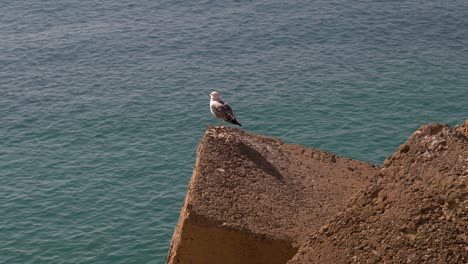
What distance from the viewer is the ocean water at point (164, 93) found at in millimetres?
35656

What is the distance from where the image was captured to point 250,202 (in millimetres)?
14602

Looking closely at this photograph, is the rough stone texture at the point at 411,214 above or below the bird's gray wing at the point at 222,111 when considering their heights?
above

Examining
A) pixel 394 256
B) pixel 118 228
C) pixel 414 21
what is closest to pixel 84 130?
pixel 118 228

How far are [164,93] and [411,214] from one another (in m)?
43.3

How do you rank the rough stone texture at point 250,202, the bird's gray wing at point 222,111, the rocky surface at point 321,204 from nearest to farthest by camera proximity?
1. the rocky surface at point 321,204
2. the rough stone texture at point 250,202
3. the bird's gray wing at point 222,111

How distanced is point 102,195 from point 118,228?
4036 millimetres

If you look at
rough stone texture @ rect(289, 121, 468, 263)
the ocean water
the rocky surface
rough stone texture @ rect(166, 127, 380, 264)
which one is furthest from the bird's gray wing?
rough stone texture @ rect(289, 121, 468, 263)

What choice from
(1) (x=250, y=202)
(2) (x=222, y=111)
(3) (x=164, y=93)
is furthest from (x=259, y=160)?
(3) (x=164, y=93)

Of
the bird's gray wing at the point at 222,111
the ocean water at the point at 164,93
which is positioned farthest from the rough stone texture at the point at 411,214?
the ocean water at the point at 164,93

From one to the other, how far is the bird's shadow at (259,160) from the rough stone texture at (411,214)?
21.2 feet

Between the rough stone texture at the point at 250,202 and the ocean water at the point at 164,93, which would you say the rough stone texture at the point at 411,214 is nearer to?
the rough stone texture at the point at 250,202

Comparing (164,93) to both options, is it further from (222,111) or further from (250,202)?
(250,202)

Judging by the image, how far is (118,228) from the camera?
1331 inches

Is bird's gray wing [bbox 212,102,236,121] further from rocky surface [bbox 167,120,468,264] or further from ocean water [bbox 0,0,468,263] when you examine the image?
ocean water [bbox 0,0,468,263]
